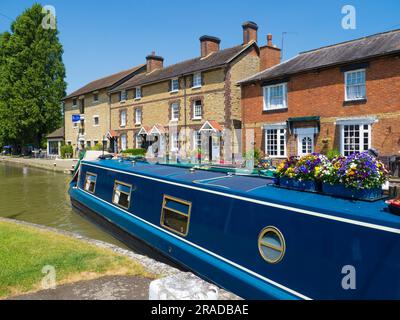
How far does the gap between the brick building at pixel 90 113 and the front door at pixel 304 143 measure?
20520 millimetres

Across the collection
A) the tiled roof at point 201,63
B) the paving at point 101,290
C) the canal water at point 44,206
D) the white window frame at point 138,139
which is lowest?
the canal water at point 44,206

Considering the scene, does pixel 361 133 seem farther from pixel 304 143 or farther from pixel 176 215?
pixel 176 215

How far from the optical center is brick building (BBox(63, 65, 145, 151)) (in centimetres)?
3362

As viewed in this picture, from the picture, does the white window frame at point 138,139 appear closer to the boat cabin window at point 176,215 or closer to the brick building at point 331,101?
the brick building at point 331,101

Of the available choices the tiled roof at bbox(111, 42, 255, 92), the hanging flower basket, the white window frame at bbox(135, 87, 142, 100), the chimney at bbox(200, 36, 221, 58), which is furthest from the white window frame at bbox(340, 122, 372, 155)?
the white window frame at bbox(135, 87, 142, 100)

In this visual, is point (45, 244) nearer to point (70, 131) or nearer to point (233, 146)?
point (233, 146)

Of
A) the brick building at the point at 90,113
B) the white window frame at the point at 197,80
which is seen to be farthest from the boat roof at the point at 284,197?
the brick building at the point at 90,113

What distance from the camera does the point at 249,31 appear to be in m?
23.9

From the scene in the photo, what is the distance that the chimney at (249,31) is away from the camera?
23766mm

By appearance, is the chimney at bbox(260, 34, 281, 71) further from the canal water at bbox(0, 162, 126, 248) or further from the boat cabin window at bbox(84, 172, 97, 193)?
the boat cabin window at bbox(84, 172, 97, 193)

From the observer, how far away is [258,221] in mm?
4445

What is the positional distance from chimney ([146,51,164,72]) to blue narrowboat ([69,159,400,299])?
26834 mm
